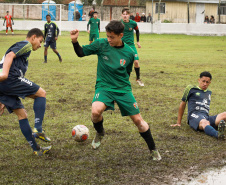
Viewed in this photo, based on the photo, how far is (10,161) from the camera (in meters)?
4.94

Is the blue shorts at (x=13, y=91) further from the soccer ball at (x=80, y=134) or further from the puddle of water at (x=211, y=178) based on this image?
the puddle of water at (x=211, y=178)

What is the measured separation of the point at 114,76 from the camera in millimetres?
5020

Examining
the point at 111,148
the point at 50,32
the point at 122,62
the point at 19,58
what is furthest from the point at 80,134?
the point at 50,32

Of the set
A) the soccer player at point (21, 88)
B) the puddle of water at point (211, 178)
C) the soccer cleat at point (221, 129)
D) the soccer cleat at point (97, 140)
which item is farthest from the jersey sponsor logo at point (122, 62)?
the soccer cleat at point (221, 129)

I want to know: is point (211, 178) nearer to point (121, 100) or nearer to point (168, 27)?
point (121, 100)

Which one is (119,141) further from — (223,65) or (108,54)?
(223,65)

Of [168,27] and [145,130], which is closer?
[145,130]

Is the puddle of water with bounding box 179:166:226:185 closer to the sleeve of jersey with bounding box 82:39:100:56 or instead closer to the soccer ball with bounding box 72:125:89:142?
the soccer ball with bounding box 72:125:89:142

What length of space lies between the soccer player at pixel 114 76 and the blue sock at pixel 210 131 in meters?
1.41

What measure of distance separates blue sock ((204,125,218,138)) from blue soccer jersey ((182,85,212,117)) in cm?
47

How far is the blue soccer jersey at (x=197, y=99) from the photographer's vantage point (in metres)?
6.63

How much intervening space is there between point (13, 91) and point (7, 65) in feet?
1.39

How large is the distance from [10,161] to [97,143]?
49.4 inches

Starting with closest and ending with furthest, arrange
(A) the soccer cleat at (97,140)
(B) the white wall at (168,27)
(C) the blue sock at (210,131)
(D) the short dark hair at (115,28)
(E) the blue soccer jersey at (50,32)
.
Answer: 1. (D) the short dark hair at (115,28)
2. (A) the soccer cleat at (97,140)
3. (C) the blue sock at (210,131)
4. (E) the blue soccer jersey at (50,32)
5. (B) the white wall at (168,27)
